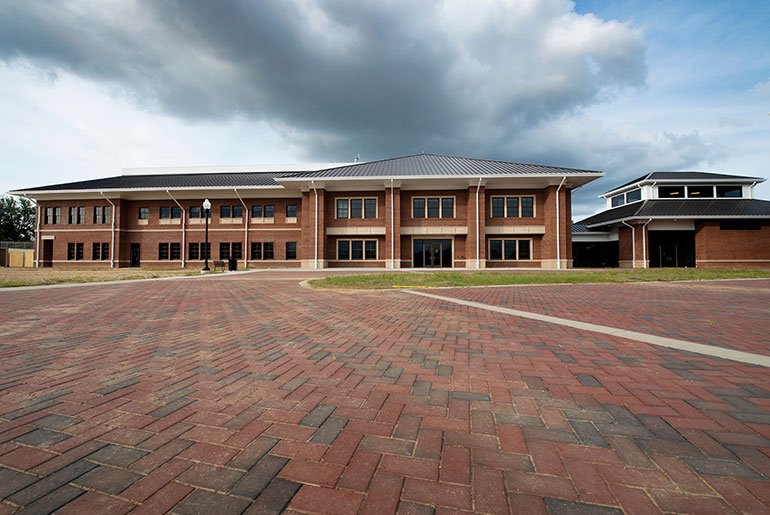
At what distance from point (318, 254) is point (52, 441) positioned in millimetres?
26611

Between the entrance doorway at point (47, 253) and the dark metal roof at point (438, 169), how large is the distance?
26.7 metres

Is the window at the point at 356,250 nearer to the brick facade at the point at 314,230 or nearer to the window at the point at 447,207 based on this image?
the brick facade at the point at 314,230

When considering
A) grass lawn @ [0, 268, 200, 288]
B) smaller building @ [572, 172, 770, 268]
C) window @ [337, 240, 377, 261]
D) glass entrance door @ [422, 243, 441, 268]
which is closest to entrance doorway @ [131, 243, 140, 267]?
grass lawn @ [0, 268, 200, 288]

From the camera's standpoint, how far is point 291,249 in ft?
101

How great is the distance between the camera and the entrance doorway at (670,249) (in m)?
29.4

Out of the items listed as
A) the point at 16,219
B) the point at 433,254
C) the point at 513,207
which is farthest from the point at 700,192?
the point at 16,219

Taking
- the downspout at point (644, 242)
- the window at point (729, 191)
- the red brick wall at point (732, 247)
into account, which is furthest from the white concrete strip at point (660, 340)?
the window at point (729, 191)

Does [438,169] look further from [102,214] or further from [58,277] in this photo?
[102,214]

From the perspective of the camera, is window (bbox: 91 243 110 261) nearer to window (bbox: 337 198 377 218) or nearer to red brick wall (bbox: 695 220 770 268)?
window (bbox: 337 198 377 218)

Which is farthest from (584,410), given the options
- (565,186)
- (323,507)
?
(565,186)

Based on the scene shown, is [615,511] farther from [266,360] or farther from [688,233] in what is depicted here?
[688,233]

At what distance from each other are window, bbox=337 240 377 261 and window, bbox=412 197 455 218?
4763 mm

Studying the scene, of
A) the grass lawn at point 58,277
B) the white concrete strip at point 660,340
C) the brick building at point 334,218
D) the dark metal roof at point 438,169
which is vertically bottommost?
the white concrete strip at point 660,340

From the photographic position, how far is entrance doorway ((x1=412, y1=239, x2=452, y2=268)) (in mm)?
29031
